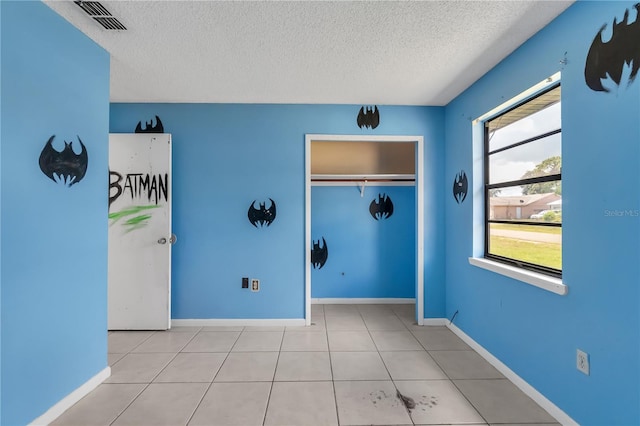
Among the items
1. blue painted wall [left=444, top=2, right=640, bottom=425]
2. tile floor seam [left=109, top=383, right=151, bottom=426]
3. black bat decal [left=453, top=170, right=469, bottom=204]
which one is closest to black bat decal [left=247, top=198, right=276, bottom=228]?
tile floor seam [left=109, top=383, right=151, bottom=426]

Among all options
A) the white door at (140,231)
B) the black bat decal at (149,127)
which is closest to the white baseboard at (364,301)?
the white door at (140,231)

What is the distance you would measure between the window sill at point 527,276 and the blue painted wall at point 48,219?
285cm

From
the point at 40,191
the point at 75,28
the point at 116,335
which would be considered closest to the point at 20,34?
the point at 75,28

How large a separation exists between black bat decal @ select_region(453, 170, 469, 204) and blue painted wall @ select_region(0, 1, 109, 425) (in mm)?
2930

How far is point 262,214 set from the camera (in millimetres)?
2953

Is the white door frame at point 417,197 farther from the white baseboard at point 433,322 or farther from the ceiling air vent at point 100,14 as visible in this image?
the ceiling air vent at point 100,14

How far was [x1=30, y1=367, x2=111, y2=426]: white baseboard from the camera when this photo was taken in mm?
1542

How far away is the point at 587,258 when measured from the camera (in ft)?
4.71

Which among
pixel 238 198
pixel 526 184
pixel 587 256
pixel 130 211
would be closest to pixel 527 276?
pixel 587 256

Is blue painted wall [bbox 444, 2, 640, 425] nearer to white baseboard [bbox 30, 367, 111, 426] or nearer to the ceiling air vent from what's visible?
the ceiling air vent

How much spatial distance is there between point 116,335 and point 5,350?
152 cm

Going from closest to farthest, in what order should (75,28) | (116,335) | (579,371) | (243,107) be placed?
(579,371) < (75,28) < (116,335) < (243,107)

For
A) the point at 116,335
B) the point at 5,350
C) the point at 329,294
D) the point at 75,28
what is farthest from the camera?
the point at 329,294

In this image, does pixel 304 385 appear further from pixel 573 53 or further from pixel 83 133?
pixel 573 53
